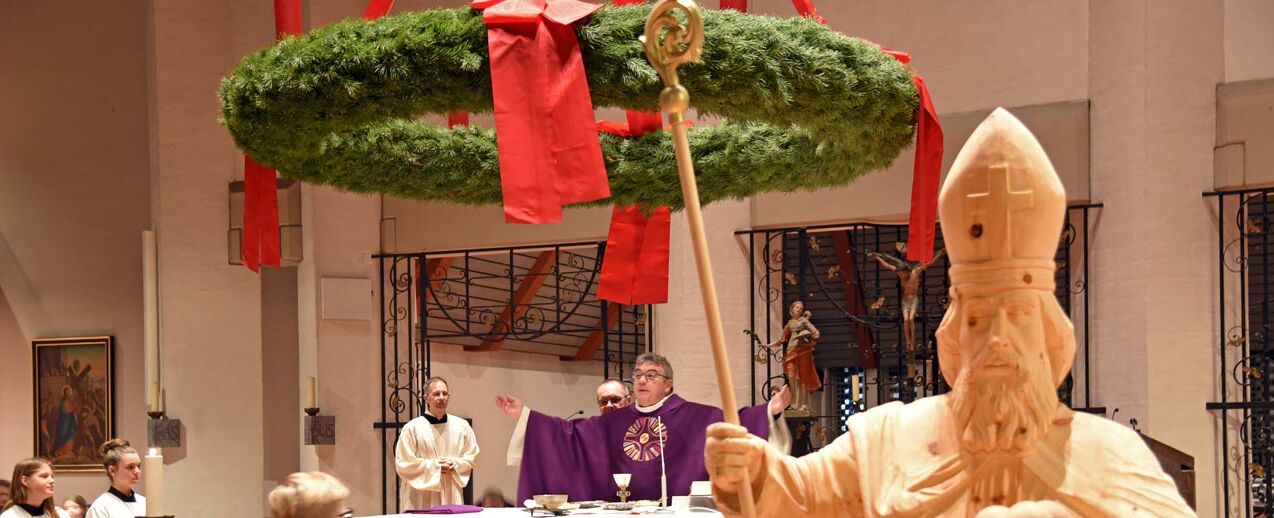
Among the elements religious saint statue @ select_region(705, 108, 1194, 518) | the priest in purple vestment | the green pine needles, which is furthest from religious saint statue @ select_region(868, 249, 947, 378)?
religious saint statue @ select_region(705, 108, 1194, 518)

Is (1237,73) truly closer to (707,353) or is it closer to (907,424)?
(707,353)

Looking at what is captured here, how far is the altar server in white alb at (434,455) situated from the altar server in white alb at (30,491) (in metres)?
3.13

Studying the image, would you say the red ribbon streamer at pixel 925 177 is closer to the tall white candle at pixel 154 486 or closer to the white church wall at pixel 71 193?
the tall white candle at pixel 154 486

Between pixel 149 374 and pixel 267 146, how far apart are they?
592 cm

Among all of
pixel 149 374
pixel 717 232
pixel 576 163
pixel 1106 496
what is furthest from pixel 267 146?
pixel 149 374

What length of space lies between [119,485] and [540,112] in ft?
15.8

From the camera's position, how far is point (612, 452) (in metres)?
7.98

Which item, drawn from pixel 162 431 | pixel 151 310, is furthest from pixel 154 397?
pixel 151 310

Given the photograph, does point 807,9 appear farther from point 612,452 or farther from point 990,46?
point 990,46

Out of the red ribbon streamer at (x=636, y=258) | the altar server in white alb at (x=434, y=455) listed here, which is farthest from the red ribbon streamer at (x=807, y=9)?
the altar server in white alb at (x=434, y=455)

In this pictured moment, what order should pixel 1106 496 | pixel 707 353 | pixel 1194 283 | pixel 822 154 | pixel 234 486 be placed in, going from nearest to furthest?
pixel 1106 496 < pixel 822 154 < pixel 1194 283 < pixel 707 353 < pixel 234 486

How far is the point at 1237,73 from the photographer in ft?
27.3

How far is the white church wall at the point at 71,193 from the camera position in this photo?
37.1 feet

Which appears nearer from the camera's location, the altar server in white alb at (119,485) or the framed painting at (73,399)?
the altar server in white alb at (119,485)
